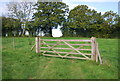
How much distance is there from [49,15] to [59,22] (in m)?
2.95

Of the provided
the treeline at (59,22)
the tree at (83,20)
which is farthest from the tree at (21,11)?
→ the tree at (83,20)

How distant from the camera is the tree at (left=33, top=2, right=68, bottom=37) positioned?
2249cm

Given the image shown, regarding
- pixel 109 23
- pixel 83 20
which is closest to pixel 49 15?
pixel 83 20

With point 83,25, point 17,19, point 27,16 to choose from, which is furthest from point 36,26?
point 83,25

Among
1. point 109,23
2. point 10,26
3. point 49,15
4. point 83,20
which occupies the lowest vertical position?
point 10,26

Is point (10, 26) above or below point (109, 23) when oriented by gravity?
below

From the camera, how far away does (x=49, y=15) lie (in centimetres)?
2348

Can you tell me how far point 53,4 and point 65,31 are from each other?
21.8 ft

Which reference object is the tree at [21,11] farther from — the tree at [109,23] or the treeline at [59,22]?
the tree at [109,23]

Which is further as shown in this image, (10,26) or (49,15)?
(49,15)

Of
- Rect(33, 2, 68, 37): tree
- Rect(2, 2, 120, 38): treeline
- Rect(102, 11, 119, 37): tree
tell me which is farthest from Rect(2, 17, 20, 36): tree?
Rect(102, 11, 119, 37): tree

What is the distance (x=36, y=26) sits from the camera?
22828 mm

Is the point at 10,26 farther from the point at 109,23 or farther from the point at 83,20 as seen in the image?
the point at 109,23

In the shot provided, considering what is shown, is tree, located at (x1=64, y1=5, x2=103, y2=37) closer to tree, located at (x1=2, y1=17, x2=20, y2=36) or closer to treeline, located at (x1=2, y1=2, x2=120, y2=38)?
treeline, located at (x1=2, y1=2, x2=120, y2=38)
